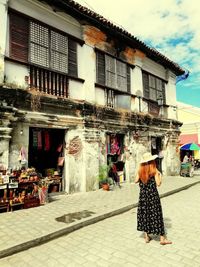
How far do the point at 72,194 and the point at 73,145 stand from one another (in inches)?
69.7

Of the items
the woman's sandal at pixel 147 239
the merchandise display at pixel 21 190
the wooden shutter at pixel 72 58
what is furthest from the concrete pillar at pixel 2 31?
the woman's sandal at pixel 147 239

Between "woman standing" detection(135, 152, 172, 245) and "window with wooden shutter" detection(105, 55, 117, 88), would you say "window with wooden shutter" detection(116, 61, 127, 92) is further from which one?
"woman standing" detection(135, 152, 172, 245)

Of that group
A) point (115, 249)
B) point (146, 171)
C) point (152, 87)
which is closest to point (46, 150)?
point (146, 171)

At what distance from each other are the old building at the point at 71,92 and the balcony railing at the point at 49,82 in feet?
0.11

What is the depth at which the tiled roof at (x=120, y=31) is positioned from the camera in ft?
29.0

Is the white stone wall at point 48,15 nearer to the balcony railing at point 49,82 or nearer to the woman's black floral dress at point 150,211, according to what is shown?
the balcony railing at point 49,82

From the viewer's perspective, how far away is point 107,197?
8.25 metres

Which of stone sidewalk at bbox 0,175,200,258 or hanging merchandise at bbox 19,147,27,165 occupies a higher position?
hanging merchandise at bbox 19,147,27,165

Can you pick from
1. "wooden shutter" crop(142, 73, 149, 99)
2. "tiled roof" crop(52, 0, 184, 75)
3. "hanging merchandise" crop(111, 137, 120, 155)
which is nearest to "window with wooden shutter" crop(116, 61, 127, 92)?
"tiled roof" crop(52, 0, 184, 75)

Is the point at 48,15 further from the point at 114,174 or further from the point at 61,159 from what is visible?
the point at 114,174

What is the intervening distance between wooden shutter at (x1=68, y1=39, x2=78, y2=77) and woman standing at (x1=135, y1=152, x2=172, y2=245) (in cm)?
569

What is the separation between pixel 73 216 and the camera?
598 cm

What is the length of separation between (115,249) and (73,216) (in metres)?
1.95

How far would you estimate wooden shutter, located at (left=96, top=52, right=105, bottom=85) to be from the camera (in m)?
10.3
